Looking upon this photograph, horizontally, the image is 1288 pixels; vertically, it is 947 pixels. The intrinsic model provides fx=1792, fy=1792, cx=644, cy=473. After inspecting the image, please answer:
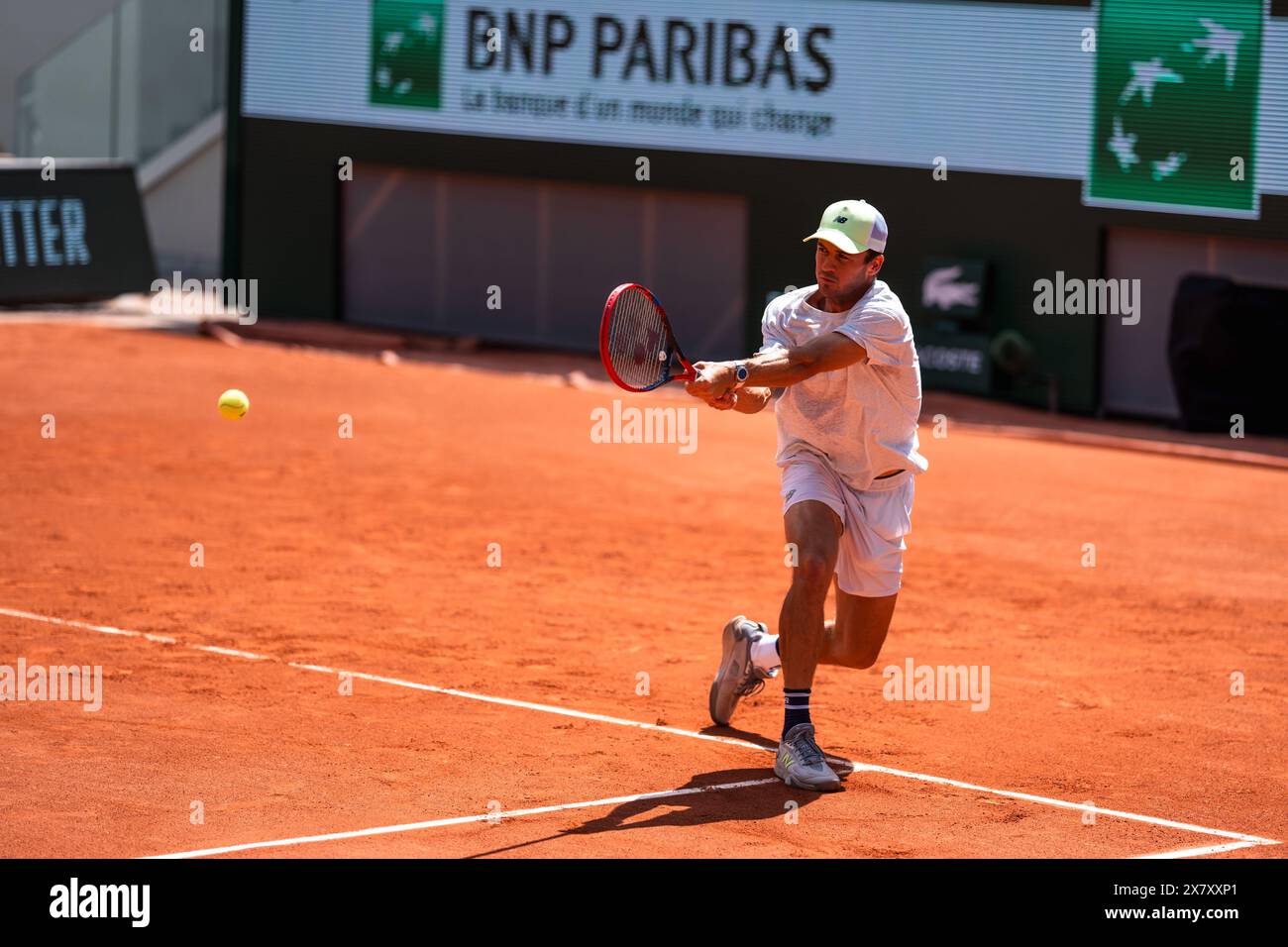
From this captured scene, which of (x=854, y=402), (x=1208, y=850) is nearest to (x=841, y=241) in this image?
(x=854, y=402)

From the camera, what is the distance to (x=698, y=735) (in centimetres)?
809

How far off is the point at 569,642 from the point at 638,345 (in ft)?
9.39

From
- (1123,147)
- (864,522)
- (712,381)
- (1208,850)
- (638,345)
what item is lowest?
(1208,850)

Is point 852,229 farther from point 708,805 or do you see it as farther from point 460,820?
point 460,820

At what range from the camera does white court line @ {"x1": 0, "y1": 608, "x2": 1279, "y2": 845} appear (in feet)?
22.8

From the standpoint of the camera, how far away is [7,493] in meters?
13.3

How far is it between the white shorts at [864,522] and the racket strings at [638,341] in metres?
0.74

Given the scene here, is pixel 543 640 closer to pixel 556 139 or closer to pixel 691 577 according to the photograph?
pixel 691 577

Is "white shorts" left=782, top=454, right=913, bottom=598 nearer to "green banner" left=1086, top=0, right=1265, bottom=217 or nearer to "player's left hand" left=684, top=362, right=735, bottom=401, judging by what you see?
"player's left hand" left=684, top=362, right=735, bottom=401

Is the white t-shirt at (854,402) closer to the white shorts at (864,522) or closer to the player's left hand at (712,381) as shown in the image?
the white shorts at (864,522)

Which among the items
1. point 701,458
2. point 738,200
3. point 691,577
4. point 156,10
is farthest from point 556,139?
point 691,577

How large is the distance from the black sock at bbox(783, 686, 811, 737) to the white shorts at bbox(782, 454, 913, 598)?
23.8 inches

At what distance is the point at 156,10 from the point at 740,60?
13068 millimetres

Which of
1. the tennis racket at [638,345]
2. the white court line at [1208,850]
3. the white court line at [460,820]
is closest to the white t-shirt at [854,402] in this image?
the tennis racket at [638,345]
